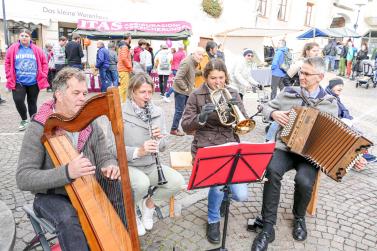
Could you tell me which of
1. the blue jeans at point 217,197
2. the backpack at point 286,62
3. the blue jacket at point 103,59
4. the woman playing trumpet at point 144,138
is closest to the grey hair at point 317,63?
the blue jeans at point 217,197

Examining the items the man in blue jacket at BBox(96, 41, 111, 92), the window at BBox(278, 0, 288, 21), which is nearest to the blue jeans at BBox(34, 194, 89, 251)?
the man in blue jacket at BBox(96, 41, 111, 92)

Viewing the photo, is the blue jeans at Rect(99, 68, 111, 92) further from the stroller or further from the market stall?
the stroller

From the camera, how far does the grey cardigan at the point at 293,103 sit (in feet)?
11.4

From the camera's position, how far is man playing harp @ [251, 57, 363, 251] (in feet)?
10.7

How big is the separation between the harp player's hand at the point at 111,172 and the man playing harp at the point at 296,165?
156 centimetres

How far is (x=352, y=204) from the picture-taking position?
4129 mm

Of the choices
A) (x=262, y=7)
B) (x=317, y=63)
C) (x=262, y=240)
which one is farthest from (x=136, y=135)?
(x=262, y=7)

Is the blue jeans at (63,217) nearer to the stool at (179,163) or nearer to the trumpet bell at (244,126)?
the stool at (179,163)

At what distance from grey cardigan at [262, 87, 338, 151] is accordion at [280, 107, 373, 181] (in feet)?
1.05

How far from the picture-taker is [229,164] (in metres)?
2.56

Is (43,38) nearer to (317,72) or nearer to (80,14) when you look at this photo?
(80,14)

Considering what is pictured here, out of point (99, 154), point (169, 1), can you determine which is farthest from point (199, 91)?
point (169, 1)

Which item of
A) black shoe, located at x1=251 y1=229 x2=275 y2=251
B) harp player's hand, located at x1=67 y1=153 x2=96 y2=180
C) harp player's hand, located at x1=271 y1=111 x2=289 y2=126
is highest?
harp player's hand, located at x1=271 y1=111 x2=289 y2=126

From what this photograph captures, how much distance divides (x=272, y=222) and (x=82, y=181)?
6.27ft
